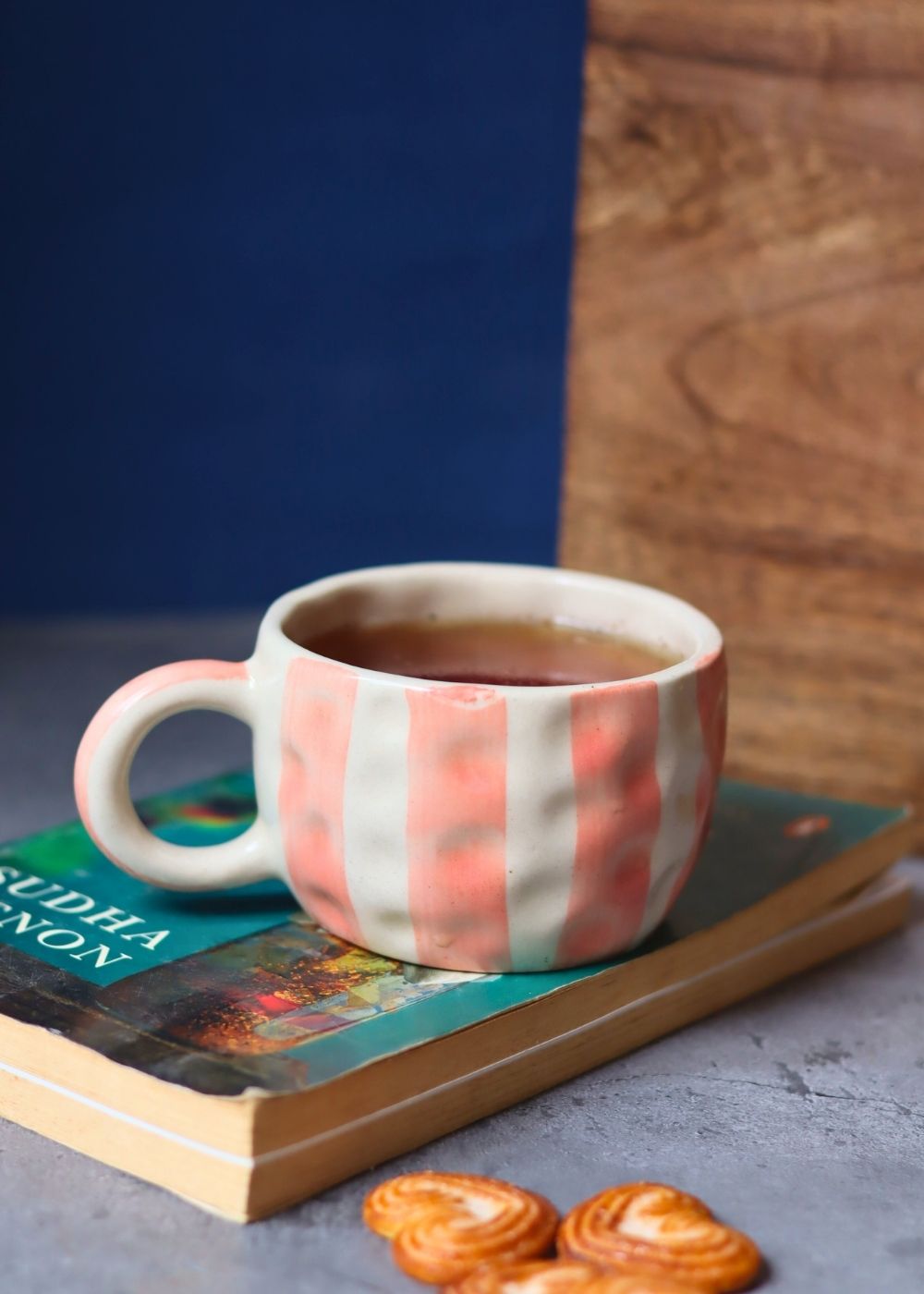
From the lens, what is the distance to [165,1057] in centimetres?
46

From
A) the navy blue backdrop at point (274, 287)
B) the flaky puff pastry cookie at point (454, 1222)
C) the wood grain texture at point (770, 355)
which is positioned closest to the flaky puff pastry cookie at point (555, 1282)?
the flaky puff pastry cookie at point (454, 1222)

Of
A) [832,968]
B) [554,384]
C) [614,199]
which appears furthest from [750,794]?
[554,384]

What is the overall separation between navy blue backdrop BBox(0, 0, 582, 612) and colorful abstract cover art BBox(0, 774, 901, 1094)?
1.45 ft

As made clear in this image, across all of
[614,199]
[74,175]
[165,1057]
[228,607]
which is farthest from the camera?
[228,607]

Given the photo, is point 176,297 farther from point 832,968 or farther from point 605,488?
point 832,968

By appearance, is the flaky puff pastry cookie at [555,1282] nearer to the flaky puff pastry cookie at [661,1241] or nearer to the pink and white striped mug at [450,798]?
the flaky puff pastry cookie at [661,1241]

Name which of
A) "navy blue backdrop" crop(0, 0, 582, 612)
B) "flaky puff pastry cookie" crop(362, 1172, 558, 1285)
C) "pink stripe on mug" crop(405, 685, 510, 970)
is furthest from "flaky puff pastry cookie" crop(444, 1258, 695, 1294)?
"navy blue backdrop" crop(0, 0, 582, 612)

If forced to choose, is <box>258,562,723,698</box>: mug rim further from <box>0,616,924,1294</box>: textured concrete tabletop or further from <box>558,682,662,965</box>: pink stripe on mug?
<box>0,616,924,1294</box>: textured concrete tabletop

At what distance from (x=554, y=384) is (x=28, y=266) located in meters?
0.32

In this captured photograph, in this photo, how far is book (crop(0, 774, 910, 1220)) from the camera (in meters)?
0.45

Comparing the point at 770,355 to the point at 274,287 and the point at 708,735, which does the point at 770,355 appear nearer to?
the point at 708,735

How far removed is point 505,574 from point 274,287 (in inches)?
19.2

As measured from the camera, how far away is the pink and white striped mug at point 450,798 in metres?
0.49

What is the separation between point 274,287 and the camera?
1.04 meters
